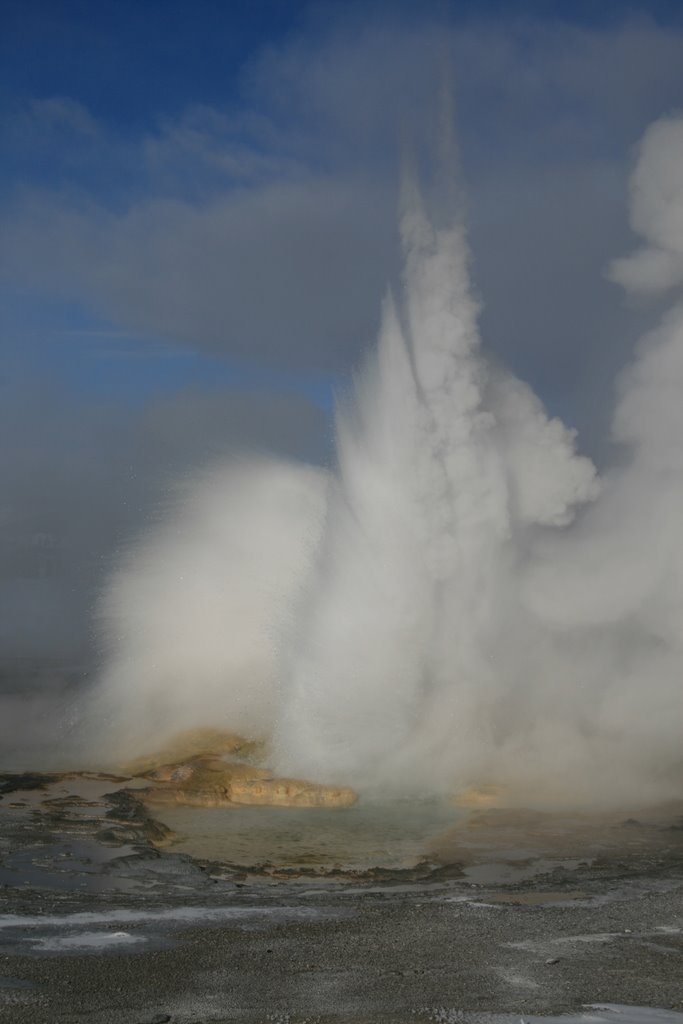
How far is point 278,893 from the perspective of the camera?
13.1 meters

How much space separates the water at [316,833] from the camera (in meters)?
15.3

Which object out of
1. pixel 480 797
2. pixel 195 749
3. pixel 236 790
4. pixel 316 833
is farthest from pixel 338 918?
pixel 195 749

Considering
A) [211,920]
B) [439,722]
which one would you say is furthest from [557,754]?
[211,920]

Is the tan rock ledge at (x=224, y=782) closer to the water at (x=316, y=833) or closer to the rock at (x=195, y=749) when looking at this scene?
the rock at (x=195, y=749)

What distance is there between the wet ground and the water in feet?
0.21

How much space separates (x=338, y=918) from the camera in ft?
38.1

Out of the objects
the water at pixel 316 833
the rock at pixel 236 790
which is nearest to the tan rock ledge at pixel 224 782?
the rock at pixel 236 790

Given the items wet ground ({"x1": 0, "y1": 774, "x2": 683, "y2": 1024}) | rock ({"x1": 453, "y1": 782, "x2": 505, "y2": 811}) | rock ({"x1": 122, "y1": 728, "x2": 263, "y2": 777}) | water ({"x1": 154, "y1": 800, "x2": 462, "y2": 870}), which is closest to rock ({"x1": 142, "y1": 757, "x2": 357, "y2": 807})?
water ({"x1": 154, "y1": 800, "x2": 462, "y2": 870})

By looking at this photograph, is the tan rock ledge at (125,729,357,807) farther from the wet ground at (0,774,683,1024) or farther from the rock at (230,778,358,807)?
the wet ground at (0,774,683,1024)

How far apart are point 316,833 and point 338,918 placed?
17.4 ft

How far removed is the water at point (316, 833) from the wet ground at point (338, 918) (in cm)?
7

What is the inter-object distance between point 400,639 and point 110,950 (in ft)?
41.5

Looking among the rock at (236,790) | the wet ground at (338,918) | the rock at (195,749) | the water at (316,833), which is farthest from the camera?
the rock at (195,749)

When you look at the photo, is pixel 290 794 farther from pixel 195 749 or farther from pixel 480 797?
pixel 480 797
